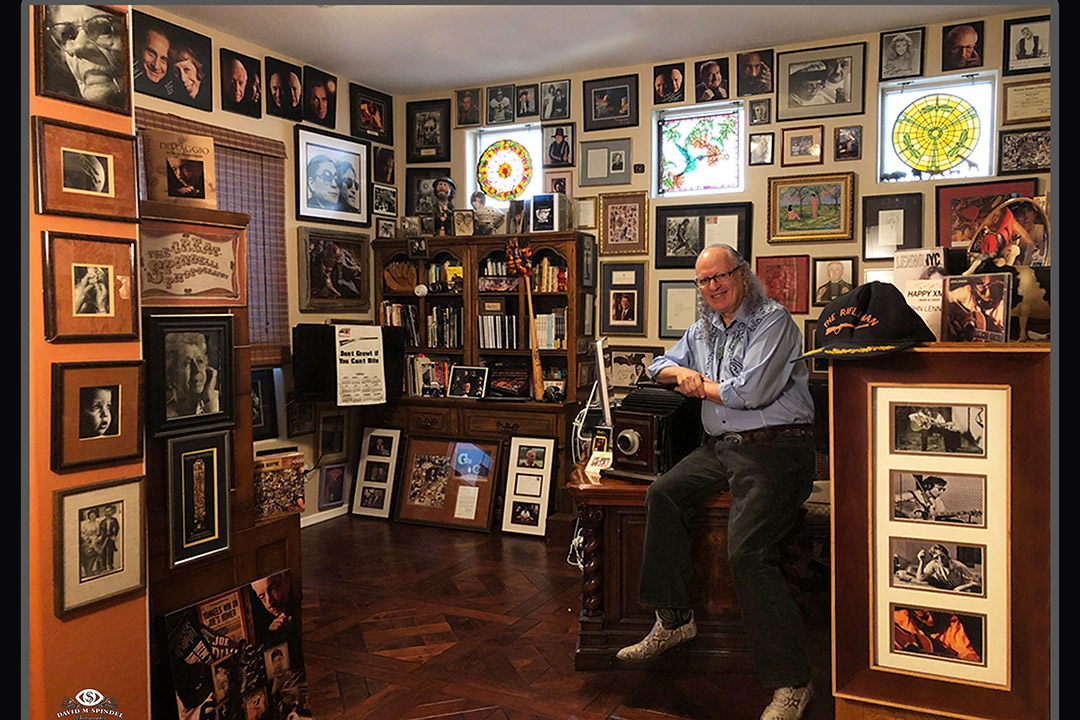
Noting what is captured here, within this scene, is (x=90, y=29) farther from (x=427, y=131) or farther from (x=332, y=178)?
(x=427, y=131)

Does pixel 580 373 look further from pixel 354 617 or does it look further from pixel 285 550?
pixel 285 550

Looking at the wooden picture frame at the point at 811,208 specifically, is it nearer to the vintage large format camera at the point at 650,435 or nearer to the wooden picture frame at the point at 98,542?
the vintage large format camera at the point at 650,435

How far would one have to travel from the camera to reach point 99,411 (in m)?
2.32

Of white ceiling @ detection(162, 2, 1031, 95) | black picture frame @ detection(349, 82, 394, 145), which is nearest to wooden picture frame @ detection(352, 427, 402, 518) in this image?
black picture frame @ detection(349, 82, 394, 145)

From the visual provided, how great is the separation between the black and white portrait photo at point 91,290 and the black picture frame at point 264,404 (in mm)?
2969

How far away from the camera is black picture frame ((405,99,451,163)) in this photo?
21.0 ft

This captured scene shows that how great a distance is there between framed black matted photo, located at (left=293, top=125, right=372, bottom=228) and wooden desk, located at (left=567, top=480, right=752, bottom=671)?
11.2 feet

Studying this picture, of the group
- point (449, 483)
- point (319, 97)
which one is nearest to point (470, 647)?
point (449, 483)

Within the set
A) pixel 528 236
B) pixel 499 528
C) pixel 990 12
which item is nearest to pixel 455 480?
pixel 499 528

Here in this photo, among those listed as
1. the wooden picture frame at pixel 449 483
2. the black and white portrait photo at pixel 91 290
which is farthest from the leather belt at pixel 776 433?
the wooden picture frame at pixel 449 483

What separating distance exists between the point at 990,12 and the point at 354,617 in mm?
5014

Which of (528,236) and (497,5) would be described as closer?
(497,5)

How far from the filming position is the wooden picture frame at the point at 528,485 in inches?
216

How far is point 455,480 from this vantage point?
5.75m
